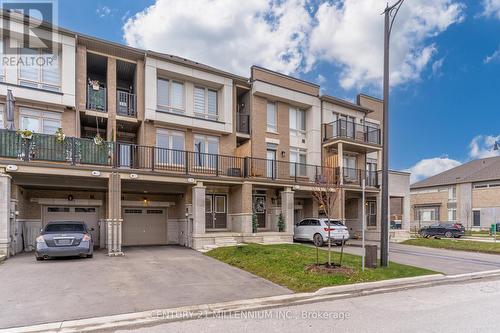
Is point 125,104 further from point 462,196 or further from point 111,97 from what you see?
point 462,196

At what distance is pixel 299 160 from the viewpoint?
922 inches

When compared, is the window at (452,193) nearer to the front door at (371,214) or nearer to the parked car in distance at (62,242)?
the front door at (371,214)

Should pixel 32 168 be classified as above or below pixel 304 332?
above

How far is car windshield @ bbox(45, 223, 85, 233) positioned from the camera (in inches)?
510

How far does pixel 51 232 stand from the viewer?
41.7 ft

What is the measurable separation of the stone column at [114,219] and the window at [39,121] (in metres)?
4.09

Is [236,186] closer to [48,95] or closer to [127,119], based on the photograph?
[127,119]

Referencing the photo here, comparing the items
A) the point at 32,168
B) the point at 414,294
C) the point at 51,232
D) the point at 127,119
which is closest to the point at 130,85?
the point at 127,119

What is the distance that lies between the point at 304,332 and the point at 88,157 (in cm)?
1274

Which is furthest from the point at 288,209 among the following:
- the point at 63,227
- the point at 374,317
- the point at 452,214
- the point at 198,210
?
the point at 452,214

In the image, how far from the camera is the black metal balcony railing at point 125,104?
1781 cm

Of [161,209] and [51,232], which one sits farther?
[161,209]

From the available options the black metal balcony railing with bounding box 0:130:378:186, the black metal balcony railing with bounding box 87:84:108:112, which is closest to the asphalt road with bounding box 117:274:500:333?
the black metal balcony railing with bounding box 0:130:378:186

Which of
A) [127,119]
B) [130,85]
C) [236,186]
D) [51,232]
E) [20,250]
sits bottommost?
[20,250]
